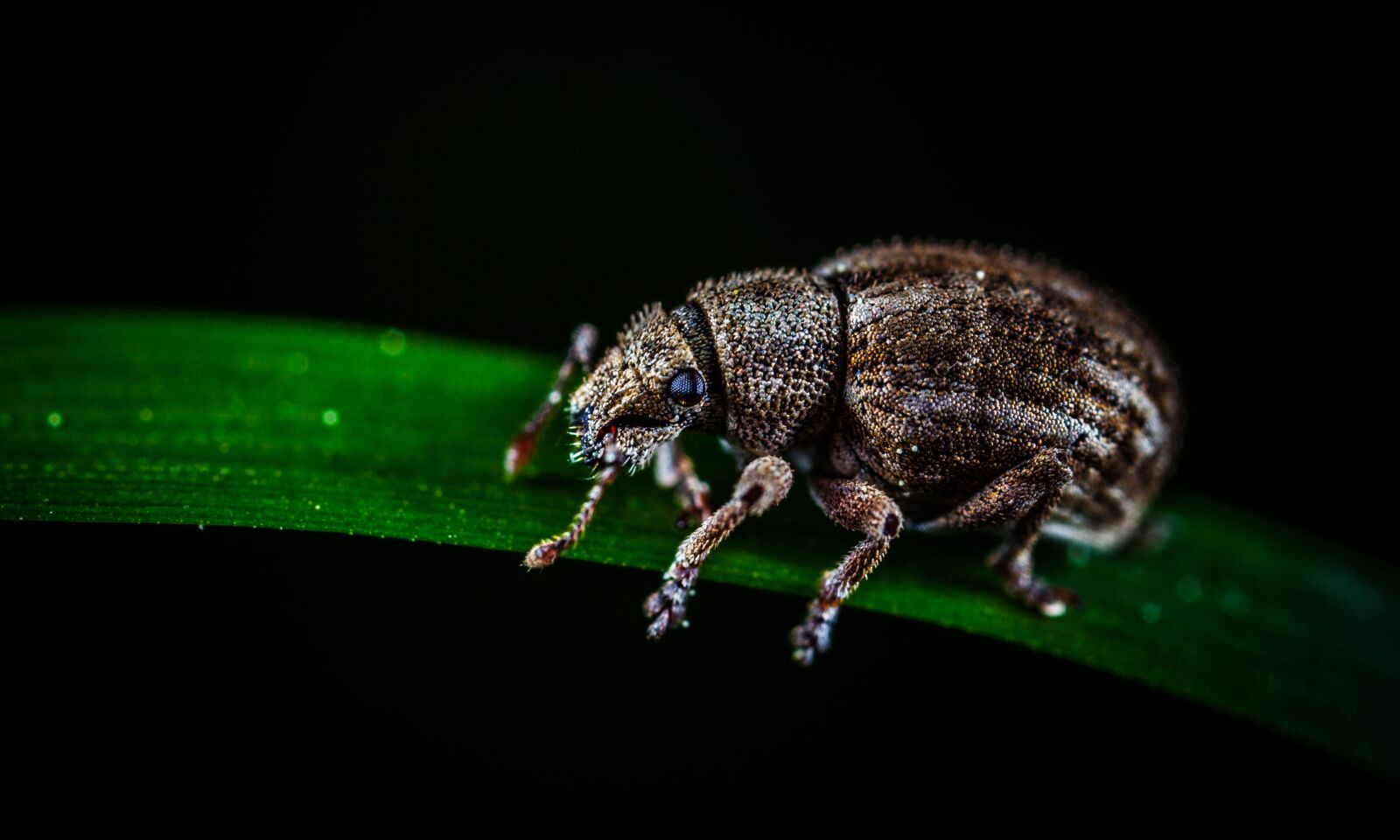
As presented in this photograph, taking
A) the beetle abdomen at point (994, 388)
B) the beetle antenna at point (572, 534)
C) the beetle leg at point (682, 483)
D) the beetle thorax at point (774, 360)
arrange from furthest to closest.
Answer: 1. the beetle thorax at point (774, 360)
2. the beetle abdomen at point (994, 388)
3. the beetle leg at point (682, 483)
4. the beetle antenna at point (572, 534)

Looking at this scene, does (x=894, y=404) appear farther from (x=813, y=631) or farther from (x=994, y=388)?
(x=813, y=631)

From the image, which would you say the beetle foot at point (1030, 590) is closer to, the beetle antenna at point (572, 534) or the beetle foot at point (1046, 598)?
the beetle foot at point (1046, 598)

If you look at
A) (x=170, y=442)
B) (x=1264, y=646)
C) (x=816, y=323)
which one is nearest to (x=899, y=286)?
(x=816, y=323)

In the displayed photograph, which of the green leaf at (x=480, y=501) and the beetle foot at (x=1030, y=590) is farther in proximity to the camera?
the beetle foot at (x=1030, y=590)

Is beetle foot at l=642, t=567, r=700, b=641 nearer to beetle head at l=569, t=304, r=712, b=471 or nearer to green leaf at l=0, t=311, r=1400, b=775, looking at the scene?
green leaf at l=0, t=311, r=1400, b=775

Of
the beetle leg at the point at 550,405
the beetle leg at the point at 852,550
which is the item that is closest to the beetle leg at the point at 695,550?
the beetle leg at the point at 852,550

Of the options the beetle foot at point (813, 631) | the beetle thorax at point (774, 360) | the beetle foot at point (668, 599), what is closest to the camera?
the beetle foot at point (668, 599)

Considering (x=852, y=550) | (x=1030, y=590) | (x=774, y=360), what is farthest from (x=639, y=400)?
(x=1030, y=590)

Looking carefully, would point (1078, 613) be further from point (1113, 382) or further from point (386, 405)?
point (386, 405)
